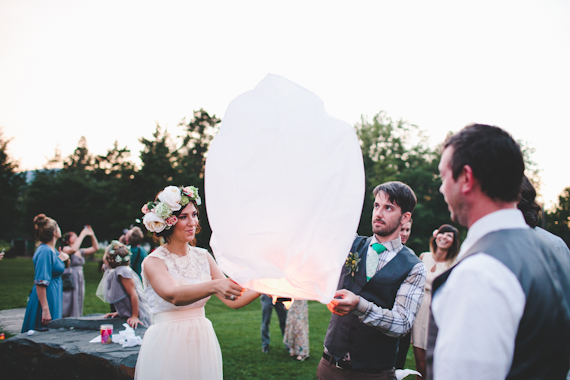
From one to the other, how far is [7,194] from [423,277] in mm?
29376

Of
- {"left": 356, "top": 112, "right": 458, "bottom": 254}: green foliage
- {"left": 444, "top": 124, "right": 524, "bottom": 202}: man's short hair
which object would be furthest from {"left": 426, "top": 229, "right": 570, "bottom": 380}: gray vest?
{"left": 356, "top": 112, "right": 458, "bottom": 254}: green foliage

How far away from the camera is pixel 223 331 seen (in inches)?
368

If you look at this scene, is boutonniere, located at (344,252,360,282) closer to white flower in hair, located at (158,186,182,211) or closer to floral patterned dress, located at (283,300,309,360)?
white flower in hair, located at (158,186,182,211)

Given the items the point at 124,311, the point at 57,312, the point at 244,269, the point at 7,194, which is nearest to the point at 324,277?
the point at 244,269

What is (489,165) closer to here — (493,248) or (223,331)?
(493,248)

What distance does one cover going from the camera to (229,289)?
196cm

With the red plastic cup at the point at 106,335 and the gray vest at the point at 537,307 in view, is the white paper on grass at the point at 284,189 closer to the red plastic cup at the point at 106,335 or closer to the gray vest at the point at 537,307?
the gray vest at the point at 537,307

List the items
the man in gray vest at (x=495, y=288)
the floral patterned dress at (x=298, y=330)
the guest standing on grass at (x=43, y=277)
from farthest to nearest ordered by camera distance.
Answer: the floral patterned dress at (x=298, y=330) → the guest standing on grass at (x=43, y=277) → the man in gray vest at (x=495, y=288)

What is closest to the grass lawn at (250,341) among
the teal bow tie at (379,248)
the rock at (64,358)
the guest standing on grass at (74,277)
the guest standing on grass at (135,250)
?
the rock at (64,358)

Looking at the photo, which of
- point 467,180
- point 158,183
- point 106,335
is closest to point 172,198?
point 467,180

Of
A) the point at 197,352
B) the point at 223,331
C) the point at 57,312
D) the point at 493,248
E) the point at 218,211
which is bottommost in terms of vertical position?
the point at 223,331

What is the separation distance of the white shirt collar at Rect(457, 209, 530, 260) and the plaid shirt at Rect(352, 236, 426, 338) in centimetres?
100

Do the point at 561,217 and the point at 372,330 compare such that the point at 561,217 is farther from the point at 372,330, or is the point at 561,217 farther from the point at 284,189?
the point at 284,189

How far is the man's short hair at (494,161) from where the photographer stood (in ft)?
4.13
